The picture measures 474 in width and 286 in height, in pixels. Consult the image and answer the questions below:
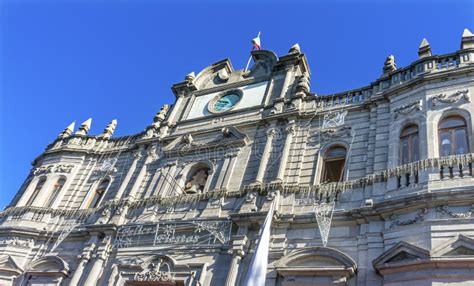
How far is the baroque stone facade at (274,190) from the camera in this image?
11914 millimetres

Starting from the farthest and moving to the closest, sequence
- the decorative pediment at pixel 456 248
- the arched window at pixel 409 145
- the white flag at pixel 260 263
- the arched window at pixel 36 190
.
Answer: the arched window at pixel 36 190 < the arched window at pixel 409 145 < the white flag at pixel 260 263 < the decorative pediment at pixel 456 248

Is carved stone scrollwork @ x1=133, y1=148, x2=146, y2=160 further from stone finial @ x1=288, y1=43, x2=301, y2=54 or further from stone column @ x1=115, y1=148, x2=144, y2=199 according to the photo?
stone finial @ x1=288, y1=43, x2=301, y2=54

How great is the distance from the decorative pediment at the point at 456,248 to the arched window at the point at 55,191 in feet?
54.0

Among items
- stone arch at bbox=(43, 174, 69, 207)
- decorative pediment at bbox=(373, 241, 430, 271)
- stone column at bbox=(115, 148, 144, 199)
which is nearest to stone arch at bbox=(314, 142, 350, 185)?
decorative pediment at bbox=(373, 241, 430, 271)

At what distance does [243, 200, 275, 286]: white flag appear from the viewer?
1137 cm

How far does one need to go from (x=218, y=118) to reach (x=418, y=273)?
11708 millimetres

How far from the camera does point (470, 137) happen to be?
42.4ft

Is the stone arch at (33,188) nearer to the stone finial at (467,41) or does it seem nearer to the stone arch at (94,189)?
the stone arch at (94,189)

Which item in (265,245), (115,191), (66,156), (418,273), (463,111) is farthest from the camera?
(66,156)

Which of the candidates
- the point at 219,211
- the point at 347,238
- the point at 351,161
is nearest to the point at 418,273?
the point at 347,238

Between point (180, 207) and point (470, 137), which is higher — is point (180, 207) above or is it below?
below

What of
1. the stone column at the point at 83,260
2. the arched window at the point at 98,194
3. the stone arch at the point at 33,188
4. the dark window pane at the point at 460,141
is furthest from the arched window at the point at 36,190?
the dark window pane at the point at 460,141

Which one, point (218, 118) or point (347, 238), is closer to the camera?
point (347, 238)

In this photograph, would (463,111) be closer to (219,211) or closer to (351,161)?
(351,161)
